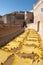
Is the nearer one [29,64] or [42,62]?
[29,64]

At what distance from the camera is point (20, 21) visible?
122 ft

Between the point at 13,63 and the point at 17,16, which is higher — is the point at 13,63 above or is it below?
below

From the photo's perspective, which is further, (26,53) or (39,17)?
(39,17)

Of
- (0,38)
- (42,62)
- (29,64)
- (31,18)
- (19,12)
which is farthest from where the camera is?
(19,12)

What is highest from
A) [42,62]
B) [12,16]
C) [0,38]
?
[12,16]

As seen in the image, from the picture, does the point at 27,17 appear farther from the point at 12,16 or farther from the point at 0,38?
the point at 0,38

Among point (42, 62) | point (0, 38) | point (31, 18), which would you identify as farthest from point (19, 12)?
point (42, 62)

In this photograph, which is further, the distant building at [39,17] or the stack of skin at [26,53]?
the distant building at [39,17]

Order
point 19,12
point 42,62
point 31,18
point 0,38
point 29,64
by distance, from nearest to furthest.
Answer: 1. point 29,64
2. point 42,62
3. point 0,38
4. point 31,18
5. point 19,12

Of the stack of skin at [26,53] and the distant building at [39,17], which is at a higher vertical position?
the distant building at [39,17]

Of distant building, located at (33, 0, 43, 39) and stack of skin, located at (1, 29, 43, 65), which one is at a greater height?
distant building, located at (33, 0, 43, 39)

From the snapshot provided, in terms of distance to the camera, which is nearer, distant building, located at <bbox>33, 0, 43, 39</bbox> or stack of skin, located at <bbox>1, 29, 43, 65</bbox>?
→ stack of skin, located at <bbox>1, 29, 43, 65</bbox>

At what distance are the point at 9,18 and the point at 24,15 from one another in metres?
5.07

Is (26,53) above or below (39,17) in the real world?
A: below
